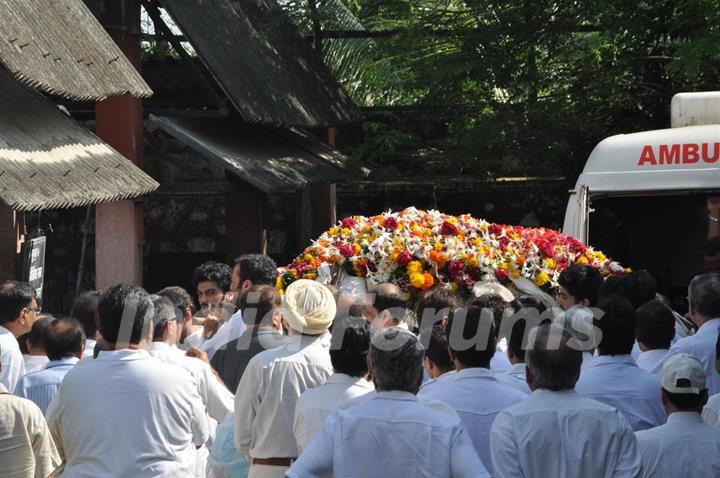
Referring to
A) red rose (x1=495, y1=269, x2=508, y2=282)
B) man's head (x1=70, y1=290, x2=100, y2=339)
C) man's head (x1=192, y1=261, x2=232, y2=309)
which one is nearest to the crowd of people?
man's head (x1=70, y1=290, x2=100, y2=339)

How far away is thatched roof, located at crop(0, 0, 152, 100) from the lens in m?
10.4

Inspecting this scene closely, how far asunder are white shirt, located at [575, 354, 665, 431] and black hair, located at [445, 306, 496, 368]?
22.7 inches

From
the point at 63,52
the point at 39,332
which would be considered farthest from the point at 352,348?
the point at 63,52

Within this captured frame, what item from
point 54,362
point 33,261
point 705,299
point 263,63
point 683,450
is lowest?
point 683,450

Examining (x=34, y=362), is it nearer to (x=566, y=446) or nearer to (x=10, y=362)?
(x=10, y=362)

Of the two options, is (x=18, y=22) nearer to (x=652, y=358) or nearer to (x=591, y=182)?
(x=591, y=182)

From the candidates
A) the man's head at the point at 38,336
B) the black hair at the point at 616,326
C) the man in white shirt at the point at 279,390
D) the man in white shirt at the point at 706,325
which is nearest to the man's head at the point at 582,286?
the man in white shirt at the point at 706,325

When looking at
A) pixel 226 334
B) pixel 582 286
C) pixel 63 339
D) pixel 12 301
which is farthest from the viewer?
pixel 582 286

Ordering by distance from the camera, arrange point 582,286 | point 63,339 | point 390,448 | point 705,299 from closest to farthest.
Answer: point 390,448 < point 63,339 < point 705,299 < point 582,286

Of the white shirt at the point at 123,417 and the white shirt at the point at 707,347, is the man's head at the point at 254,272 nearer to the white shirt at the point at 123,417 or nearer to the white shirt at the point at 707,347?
the white shirt at the point at 123,417

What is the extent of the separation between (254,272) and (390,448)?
3.73 meters

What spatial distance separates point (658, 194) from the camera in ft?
36.2

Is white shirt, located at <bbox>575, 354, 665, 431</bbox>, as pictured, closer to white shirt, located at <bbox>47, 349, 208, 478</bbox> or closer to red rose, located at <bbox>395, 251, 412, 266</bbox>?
white shirt, located at <bbox>47, 349, 208, 478</bbox>

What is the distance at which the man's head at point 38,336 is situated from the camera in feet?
23.9
